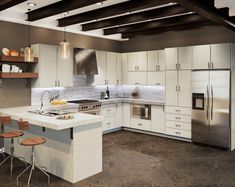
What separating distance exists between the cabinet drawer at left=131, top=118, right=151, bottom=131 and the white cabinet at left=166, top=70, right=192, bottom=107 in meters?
0.94

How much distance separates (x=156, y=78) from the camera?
682cm

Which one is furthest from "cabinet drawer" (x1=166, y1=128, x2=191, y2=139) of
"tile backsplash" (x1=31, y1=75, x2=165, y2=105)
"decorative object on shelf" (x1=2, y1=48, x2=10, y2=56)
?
"decorative object on shelf" (x1=2, y1=48, x2=10, y2=56)

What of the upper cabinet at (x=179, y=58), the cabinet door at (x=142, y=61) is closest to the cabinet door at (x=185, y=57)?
the upper cabinet at (x=179, y=58)

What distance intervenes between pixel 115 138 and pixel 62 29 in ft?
10.8

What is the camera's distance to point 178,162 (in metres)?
4.66

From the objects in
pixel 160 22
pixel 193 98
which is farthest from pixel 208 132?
pixel 160 22

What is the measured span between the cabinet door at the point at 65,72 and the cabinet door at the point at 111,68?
1.40 meters

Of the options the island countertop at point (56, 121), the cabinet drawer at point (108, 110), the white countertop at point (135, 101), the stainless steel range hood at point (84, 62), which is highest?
the stainless steel range hood at point (84, 62)

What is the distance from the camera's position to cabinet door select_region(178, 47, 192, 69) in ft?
19.4

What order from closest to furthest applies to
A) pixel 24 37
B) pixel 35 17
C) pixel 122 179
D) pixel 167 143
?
pixel 122 179
pixel 35 17
pixel 24 37
pixel 167 143

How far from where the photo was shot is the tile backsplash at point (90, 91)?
6.04m

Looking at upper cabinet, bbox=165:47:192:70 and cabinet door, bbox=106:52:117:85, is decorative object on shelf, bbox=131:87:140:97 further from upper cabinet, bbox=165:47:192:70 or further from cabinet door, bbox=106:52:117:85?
upper cabinet, bbox=165:47:192:70

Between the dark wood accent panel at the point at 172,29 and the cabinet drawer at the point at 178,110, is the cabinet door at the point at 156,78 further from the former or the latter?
the dark wood accent panel at the point at 172,29

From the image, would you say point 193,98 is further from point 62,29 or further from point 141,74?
point 62,29
